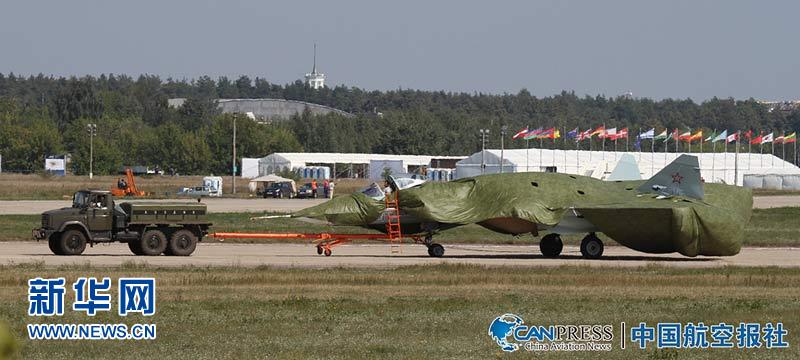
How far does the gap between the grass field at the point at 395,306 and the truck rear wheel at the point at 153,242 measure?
4.77m

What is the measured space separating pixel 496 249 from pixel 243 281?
1614 centimetres

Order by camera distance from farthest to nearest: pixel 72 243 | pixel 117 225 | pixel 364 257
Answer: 1. pixel 364 257
2. pixel 117 225
3. pixel 72 243

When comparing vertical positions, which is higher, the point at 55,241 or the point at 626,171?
the point at 626,171

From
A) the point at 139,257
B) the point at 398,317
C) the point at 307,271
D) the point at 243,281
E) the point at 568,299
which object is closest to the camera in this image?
the point at 398,317

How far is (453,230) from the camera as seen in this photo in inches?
1900

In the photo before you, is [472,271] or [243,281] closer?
[243,281]

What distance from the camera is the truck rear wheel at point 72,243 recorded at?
33.3m

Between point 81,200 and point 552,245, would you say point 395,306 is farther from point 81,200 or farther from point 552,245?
point 81,200

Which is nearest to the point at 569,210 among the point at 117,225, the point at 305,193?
the point at 117,225

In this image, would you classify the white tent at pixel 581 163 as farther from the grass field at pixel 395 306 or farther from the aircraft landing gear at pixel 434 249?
the grass field at pixel 395 306

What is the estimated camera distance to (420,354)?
16219mm

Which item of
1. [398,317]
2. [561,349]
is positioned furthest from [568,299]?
[561,349]

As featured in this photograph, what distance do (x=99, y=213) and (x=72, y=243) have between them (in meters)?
1.17

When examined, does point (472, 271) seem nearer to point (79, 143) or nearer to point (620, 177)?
point (620, 177)
